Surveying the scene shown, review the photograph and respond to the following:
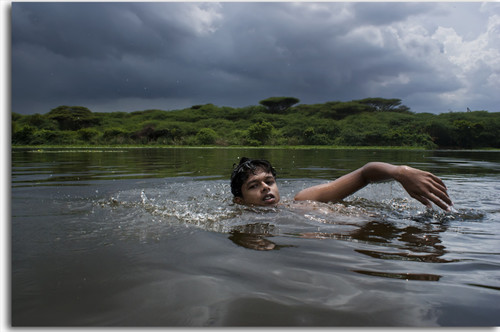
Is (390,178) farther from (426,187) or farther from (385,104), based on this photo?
(385,104)

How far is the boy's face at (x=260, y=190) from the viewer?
12.3 ft

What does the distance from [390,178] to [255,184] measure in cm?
142

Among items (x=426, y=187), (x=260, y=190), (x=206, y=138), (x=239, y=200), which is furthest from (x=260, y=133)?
(x=426, y=187)

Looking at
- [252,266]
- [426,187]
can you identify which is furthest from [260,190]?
[252,266]

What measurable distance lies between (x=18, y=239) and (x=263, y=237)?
1.68 meters

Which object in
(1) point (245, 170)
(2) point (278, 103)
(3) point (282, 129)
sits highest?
(2) point (278, 103)

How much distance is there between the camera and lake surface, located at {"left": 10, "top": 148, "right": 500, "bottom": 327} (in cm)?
138

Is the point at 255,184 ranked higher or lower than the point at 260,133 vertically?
lower

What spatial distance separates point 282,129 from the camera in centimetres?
5359

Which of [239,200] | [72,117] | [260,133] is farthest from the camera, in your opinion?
[72,117]

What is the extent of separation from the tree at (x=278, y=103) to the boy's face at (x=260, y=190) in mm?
75759

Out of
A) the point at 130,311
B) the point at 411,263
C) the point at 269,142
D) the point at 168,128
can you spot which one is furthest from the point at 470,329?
the point at 168,128

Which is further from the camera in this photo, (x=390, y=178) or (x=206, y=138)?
(x=206, y=138)

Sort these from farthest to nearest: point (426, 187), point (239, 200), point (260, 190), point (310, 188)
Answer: point (239, 200) < point (310, 188) < point (260, 190) < point (426, 187)
